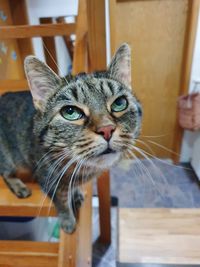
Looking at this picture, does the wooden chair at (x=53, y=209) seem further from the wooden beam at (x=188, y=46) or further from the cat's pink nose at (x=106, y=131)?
the wooden beam at (x=188, y=46)

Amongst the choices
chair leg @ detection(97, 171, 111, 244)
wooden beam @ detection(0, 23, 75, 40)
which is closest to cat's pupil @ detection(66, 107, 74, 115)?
wooden beam @ detection(0, 23, 75, 40)

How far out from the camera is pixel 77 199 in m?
0.92

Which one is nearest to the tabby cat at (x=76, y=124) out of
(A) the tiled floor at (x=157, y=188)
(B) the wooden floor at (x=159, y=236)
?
(B) the wooden floor at (x=159, y=236)

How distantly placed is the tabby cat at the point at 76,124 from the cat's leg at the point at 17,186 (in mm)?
91

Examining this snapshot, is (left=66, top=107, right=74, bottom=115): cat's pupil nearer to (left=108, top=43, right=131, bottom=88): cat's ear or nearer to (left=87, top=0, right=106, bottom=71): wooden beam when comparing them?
(left=108, top=43, right=131, bottom=88): cat's ear

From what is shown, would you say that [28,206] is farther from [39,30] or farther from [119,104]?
[39,30]

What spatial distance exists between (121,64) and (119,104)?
5.3 inches

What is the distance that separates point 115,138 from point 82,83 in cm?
18

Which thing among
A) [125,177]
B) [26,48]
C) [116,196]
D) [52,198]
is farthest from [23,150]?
[26,48]

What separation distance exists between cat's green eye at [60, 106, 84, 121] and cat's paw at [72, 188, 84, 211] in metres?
0.37

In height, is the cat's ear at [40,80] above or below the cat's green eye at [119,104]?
above

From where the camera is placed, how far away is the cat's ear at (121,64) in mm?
699

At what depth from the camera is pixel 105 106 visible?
0.63 m

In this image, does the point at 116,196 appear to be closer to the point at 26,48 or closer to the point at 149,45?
the point at 149,45
